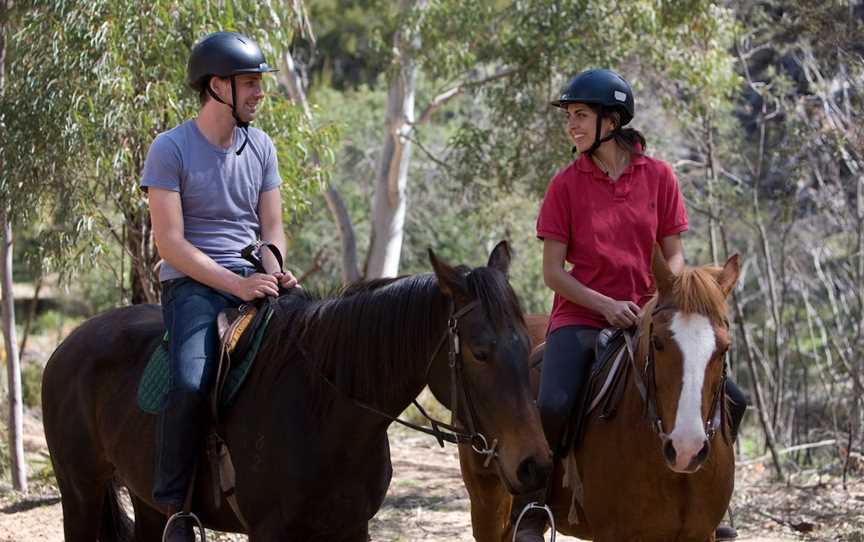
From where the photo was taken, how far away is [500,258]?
4.03m

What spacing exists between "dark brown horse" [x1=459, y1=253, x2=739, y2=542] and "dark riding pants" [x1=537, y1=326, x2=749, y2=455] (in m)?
0.14

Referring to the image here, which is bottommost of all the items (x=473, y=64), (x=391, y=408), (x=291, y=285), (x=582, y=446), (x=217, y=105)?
(x=582, y=446)

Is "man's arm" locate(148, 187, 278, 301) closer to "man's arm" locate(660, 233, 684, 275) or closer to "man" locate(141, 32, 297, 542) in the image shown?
"man" locate(141, 32, 297, 542)

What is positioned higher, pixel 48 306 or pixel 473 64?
pixel 473 64

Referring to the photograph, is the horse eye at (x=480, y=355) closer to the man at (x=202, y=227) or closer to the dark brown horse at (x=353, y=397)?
the dark brown horse at (x=353, y=397)

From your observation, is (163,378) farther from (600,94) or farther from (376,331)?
(600,94)

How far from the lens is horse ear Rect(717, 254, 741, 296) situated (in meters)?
4.53

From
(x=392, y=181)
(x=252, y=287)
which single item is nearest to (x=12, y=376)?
(x=252, y=287)

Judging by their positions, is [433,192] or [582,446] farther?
[433,192]

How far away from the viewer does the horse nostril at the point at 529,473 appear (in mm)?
3580

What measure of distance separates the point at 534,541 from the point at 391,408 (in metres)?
1.02

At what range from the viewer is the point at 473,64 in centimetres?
1423

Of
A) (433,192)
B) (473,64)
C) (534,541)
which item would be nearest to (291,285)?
(534,541)

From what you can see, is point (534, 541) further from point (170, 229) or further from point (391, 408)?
point (170, 229)
